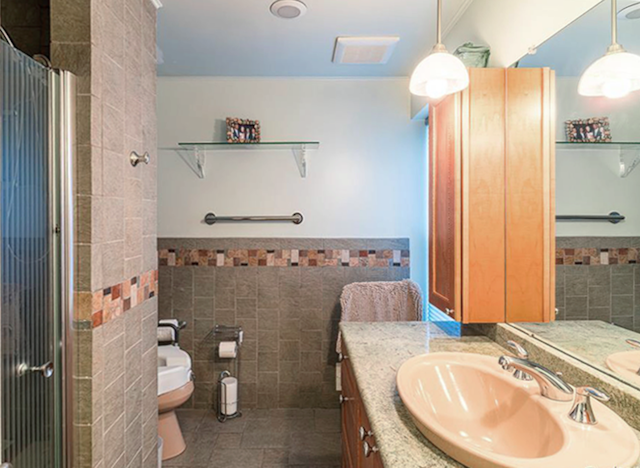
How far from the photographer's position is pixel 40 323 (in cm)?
125

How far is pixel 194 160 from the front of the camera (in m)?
2.88

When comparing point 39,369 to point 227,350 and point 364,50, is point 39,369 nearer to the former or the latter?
point 227,350

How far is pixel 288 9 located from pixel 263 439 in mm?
2515

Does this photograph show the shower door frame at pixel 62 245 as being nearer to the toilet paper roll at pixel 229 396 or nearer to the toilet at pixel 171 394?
the toilet at pixel 171 394

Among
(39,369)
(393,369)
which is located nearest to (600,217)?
(393,369)

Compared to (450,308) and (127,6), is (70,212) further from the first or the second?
(450,308)

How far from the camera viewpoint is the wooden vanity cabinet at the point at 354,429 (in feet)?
3.79

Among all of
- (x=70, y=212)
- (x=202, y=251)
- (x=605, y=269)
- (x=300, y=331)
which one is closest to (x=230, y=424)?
(x=300, y=331)

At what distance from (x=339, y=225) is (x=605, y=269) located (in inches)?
74.2

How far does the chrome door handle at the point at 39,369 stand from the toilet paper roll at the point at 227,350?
1452mm

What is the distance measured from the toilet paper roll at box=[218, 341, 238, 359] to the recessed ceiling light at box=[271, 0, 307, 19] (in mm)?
2063

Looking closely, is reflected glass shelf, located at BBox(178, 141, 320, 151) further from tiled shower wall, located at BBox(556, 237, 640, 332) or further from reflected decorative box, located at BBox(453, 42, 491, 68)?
tiled shower wall, located at BBox(556, 237, 640, 332)

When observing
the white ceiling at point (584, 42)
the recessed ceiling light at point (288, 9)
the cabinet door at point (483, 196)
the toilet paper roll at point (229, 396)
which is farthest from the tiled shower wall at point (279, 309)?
the white ceiling at point (584, 42)

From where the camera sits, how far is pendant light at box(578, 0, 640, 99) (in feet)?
3.34
